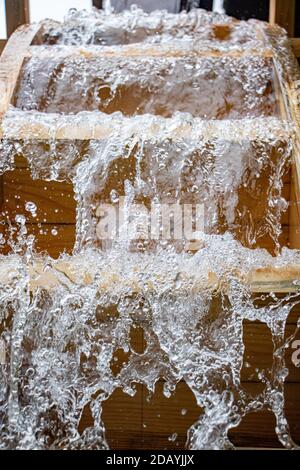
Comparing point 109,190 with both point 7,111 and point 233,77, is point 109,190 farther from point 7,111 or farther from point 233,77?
point 233,77

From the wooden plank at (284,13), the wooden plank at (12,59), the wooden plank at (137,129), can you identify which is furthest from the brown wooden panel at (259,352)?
the wooden plank at (284,13)

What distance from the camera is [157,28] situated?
216 cm

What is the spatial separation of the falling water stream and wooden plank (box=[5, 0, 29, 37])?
0.31 feet

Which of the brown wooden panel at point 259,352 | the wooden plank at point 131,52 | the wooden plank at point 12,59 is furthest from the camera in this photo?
the wooden plank at point 131,52

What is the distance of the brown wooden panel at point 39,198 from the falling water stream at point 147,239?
0.10 ft

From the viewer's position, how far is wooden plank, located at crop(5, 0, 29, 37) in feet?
6.84

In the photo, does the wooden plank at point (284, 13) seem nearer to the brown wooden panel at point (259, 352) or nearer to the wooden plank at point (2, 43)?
the wooden plank at point (2, 43)

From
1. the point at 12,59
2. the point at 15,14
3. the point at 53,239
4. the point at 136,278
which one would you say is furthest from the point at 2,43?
the point at 136,278

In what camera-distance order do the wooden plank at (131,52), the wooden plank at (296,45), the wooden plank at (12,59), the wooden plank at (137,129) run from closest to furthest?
the wooden plank at (137,129)
the wooden plank at (12,59)
the wooden plank at (131,52)
the wooden plank at (296,45)

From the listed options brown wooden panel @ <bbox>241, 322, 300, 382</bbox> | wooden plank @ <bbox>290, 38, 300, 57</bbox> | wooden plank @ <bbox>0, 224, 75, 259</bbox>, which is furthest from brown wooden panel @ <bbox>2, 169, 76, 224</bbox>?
wooden plank @ <bbox>290, 38, 300, 57</bbox>

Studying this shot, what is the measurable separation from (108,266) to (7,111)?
0.72m

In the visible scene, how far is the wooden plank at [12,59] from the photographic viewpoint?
175 centimetres

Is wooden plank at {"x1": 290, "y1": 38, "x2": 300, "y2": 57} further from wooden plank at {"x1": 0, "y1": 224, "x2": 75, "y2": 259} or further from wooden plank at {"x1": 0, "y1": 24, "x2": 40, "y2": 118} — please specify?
wooden plank at {"x1": 0, "y1": 224, "x2": 75, "y2": 259}
